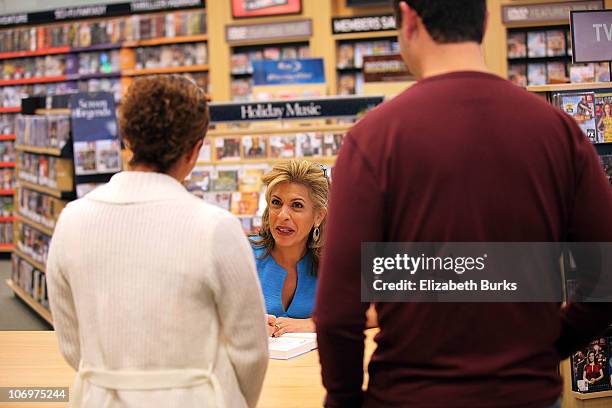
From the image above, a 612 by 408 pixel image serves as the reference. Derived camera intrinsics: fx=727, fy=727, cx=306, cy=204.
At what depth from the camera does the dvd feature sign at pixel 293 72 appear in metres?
7.32

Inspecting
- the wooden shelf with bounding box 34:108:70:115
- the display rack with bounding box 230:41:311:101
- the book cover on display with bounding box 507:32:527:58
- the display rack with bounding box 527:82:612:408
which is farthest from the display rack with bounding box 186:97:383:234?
the book cover on display with bounding box 507:32:527:58

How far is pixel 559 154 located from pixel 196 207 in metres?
0.68

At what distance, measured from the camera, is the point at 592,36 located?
3.06m

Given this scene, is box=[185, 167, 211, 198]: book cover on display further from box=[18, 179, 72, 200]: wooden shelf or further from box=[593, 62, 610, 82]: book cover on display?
box=[593, 62, 610, 82]: book cover on display

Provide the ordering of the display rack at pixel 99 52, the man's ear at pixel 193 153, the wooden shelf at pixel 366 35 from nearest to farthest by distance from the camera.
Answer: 1. the man's ear at pixel 193 153
2. the wooden shelf at pixel 366 35
3. the display rack at pixel 99 52

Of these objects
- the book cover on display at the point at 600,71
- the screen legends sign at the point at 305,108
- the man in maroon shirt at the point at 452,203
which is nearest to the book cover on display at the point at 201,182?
the screen legends sign at the point at 305,108

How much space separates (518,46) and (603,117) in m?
7.02

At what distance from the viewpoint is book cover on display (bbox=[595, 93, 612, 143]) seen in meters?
2.94

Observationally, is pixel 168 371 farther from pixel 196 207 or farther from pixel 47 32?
pixel 47 32

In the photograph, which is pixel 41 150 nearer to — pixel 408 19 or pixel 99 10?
pixel 99 10

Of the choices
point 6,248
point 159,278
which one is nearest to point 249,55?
point 6,248

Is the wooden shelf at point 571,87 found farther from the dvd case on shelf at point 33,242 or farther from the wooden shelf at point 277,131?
the dvd case on shelf at point 33,242

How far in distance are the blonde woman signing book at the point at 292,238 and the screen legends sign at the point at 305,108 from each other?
2025 millimetres

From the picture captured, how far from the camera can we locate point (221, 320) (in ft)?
4.82
